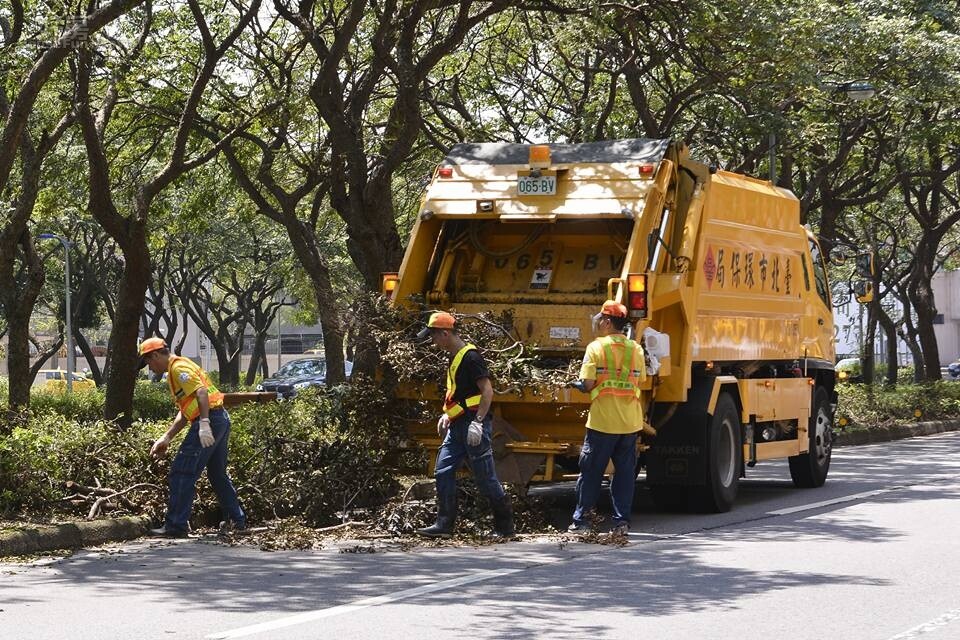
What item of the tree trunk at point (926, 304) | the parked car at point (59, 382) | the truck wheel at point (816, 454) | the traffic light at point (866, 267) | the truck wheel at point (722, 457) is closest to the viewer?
the truck wheel at point (722, 457)

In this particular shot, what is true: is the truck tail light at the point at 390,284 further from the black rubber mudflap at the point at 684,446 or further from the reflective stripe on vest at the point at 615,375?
the black rubber mudflap at the point at 684,446

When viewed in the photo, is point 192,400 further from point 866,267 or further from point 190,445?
point 866,267

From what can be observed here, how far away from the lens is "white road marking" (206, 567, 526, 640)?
23.7ft

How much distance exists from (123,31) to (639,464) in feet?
32.7

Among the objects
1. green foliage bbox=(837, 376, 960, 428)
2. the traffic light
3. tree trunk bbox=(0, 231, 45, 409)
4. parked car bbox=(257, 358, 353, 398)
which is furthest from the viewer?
parked car bbox=(257, 358, 353, 398)

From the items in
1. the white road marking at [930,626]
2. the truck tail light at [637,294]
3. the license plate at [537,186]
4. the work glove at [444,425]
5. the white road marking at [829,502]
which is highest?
the license plate at [537,186]

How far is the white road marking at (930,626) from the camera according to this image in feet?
23.0

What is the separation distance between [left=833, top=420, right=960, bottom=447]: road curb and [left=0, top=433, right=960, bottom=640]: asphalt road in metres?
11.9

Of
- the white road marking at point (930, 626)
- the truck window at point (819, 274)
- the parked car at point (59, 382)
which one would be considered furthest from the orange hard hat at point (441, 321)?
the parked car at point (59, 382)

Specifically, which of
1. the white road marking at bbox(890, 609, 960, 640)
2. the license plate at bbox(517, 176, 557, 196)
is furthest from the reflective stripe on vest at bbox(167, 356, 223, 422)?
the white road marking at bbox(890, 609, 960, 640)

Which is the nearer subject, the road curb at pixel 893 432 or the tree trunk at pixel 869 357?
the road curb at pixel 893 432

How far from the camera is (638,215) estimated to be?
12062 mm

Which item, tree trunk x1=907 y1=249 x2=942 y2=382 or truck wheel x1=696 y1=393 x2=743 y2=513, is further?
tree trunk x1=907 y1=249 x2=942 y2=382

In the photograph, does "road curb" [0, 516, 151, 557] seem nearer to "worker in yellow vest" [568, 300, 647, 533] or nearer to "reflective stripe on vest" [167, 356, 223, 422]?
"reflective stripe on vest" [167, 356, 223, 422]
